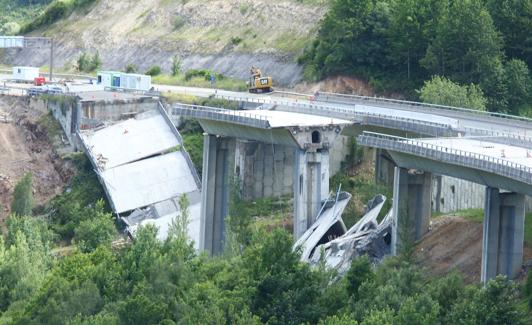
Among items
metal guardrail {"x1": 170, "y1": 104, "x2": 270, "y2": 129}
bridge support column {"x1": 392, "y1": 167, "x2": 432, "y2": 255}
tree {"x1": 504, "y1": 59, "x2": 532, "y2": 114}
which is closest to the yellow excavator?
metal guardrail {"x1": 170, "y1": 104, "x2": 270, "y2": 129}

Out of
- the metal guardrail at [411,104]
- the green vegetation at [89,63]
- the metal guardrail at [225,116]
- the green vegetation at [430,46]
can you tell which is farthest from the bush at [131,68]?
the metal guardrail at [225,116]

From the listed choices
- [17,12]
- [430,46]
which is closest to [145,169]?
[430,46]

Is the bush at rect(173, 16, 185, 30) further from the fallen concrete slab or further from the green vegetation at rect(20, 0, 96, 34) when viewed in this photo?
the fallen concrete slab

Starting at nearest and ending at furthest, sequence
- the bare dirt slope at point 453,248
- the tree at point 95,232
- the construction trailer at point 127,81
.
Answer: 1. the bare dirt slope at point 453,248
2. the tree at point 95,232
3. the construction trailer at point 127,81

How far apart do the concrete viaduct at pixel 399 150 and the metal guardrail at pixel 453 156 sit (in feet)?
0.14

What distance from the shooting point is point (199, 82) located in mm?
124062

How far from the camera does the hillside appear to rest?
4872 inches

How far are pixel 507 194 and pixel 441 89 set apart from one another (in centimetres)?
2798

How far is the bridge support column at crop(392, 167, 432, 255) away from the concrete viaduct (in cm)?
4

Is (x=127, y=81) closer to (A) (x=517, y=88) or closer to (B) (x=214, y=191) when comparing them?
(B) (x=214, y=191)

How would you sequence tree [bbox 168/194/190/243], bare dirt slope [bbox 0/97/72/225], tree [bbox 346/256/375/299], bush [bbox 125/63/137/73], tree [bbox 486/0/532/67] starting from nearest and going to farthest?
tree [bbox 346/256/375/299] → tree [bbox 168/194/190/243] → tree [bbox 486/0/532/67] → bare dirt slope [bbox 0/97/72/225] → bush [bbox 125/63/137/73]

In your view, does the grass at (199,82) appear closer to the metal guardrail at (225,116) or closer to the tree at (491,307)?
the metal guardrail at (225,116)

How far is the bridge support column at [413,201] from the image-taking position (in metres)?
84.1

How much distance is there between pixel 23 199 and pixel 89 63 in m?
31.2
